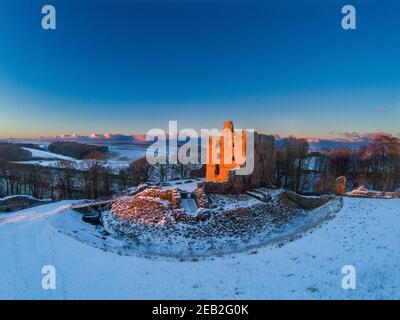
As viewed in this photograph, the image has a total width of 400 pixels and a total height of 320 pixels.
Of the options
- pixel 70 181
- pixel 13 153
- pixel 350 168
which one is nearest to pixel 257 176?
pixel 350 168

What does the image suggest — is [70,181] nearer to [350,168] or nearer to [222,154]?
[222,154]

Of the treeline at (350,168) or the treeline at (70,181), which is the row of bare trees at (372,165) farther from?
the treeline at (70,181)

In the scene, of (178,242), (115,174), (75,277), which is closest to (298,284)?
(75,277)

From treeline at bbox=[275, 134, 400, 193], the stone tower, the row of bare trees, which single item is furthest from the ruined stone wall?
the row of bare trees

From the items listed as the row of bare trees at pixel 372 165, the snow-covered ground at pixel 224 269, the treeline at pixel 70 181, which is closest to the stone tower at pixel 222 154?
the snow-covered ground at pixel 224 269

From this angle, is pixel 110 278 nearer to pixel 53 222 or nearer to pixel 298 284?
pixel 298 284
